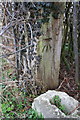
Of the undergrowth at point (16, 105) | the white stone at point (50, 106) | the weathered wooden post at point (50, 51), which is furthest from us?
the weathered wooden post at point (50, 51)

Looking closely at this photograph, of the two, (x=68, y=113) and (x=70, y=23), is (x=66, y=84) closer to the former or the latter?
(x=68, y=113)

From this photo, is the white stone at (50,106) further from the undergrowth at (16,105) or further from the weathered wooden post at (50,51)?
the weathered wooden post at (50,51)

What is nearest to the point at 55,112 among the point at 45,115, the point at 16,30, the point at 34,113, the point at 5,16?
the point at 45,115

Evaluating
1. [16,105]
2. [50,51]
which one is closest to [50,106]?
[16,105]

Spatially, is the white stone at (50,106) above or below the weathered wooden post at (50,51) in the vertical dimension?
below

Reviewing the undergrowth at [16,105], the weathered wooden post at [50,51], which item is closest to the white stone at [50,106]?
the undergrowth at [16,105]

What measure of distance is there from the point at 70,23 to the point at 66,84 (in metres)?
1.67

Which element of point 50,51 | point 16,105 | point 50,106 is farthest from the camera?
point 50,51

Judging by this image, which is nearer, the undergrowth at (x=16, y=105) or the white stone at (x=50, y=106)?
the white stone at (x=50, y=106)

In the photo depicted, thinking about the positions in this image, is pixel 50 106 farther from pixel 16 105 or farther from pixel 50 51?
pixel 50 51

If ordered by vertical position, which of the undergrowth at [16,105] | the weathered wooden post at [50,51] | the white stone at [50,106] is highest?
the weathered wooden post at [50,51]

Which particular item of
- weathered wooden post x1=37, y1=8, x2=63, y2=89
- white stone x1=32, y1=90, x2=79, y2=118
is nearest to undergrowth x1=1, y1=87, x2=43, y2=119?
white stone x1=32, y1=90, x2=79, y2=118

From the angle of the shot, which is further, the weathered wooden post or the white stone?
the weathered wooden post

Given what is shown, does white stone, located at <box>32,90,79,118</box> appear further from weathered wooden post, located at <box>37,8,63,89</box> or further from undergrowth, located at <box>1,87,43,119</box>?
weathered wooden post, located at <box>37,8,63,89</box>
